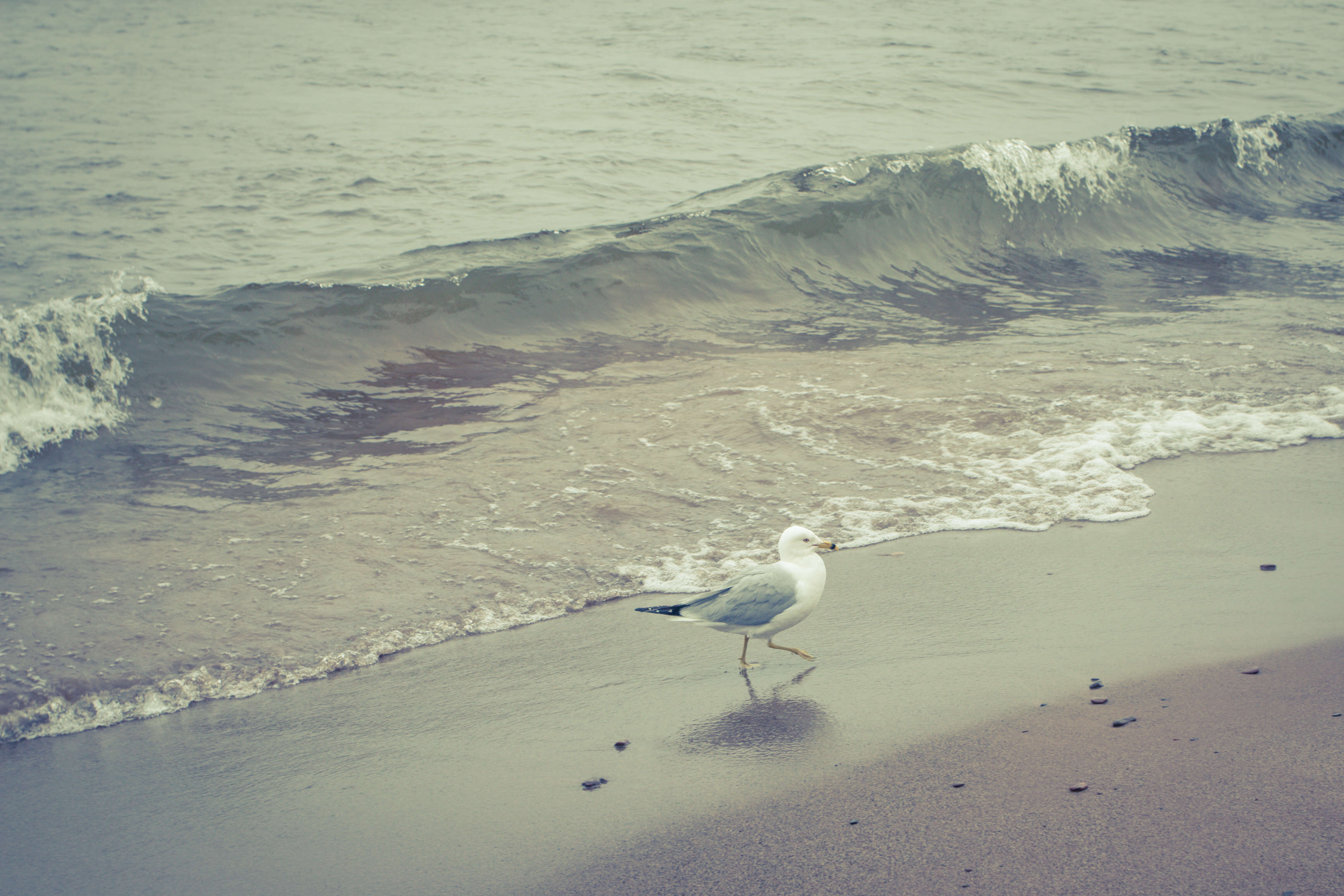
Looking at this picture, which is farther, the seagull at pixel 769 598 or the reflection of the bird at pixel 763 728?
the seagull at pixel 769 598

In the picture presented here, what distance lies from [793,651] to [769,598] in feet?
1.22

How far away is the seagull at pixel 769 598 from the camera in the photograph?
3.90 metres

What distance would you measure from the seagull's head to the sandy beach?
47 cm

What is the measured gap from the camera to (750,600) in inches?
154

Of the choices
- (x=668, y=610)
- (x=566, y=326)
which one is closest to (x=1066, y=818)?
(x=668, y=610)

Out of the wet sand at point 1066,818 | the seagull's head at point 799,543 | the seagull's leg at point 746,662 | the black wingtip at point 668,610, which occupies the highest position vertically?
the seagull's head at point 799,543

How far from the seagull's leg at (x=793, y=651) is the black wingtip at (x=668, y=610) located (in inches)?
14.2

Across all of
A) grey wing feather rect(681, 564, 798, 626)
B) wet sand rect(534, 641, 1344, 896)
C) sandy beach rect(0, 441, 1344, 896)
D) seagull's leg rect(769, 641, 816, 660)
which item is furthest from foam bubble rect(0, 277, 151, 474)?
wet sand rect(534, 641, 1344, 896)

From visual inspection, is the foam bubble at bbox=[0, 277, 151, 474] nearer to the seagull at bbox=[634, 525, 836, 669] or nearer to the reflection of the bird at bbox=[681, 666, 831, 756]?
the seagull at bbox=[634, 525, 836, 669]

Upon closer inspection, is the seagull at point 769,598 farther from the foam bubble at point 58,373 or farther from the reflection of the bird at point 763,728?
the foam bubble at point 58,373

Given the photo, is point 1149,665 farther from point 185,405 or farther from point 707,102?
point 707,102

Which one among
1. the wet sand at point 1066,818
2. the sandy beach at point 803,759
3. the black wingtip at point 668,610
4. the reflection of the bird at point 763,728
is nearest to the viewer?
the wet sand at point 1066,818

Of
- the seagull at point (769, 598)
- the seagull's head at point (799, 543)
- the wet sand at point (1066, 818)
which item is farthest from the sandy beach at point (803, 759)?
the seagull's head at point (799, 543)

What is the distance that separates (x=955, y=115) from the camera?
1762 centimetres
